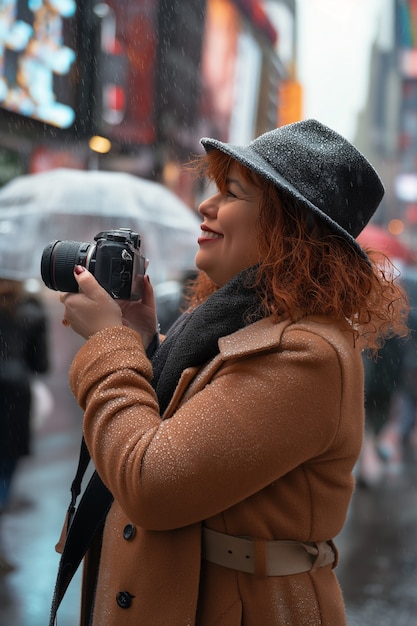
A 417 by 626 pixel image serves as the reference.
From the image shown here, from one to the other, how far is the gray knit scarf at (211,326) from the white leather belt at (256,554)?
1.00 ft

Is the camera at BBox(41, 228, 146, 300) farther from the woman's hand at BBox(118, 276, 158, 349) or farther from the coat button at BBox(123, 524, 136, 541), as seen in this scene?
the coat button at BBox(123, 524, 136, 541)

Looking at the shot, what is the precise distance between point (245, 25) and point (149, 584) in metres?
9.80

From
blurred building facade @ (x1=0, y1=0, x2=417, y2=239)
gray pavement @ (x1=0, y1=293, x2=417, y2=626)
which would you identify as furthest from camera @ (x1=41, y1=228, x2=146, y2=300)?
blurred building facade @ (x1=0, y1=0, x2=417, y2=239)

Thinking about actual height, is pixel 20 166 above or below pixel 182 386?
below

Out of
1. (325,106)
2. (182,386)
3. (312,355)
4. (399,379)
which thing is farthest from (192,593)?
(325,106)

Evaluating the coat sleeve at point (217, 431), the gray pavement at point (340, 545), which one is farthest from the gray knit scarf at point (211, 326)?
the gray pavement at point (340, 545)

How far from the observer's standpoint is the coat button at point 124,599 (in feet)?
4.96

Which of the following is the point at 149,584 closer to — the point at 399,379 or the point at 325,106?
the point at 399,379

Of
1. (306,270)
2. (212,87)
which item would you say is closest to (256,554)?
(306,270)

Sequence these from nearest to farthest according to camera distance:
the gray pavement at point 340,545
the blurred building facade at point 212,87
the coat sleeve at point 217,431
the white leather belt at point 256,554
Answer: the coat sleeve at point 217,431 → the white leather belt at point 256,554 → the gray pavement at point 340,545 → the blurred building facade at point 212,87

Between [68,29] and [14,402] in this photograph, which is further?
[68,29]

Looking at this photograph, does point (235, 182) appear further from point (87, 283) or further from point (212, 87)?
point (212, 87)

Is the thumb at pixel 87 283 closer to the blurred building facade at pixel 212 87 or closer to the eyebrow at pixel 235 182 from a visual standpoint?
the eyebrow at pixel 235 182

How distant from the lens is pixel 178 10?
9141mm
